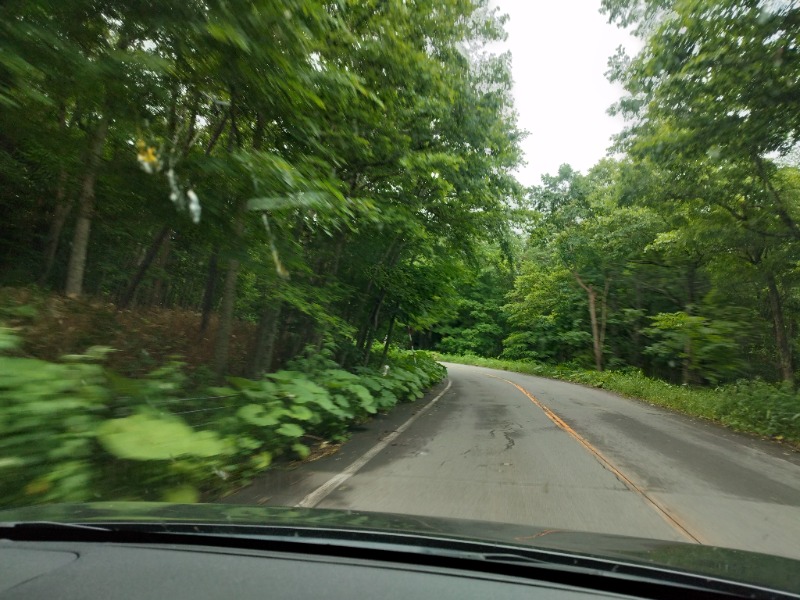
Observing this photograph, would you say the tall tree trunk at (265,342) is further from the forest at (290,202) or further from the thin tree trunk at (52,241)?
the thin tree trunk at (52,241)

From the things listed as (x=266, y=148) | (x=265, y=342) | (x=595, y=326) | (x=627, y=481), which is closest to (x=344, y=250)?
(x=265, y=342)

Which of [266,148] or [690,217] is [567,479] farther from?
[690,217]

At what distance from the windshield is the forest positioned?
0.05 metres

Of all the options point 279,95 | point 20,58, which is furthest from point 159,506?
point 279,95

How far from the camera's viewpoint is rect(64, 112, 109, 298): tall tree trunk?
6536 mm

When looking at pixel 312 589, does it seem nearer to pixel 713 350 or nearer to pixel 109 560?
pixel 109 560

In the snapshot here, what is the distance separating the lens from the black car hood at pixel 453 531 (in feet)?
7.70

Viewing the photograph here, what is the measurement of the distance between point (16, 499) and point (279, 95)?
14.7 feet

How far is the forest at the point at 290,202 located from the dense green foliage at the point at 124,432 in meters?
0.02

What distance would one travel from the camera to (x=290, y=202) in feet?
19.9

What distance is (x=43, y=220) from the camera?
14641 millimetres

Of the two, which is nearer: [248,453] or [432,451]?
[248,453]

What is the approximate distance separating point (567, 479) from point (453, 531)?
14.1 ft

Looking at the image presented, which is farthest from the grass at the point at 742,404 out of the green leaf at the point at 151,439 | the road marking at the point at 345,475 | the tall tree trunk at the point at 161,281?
the tall tree trunk at the point at 161,281
